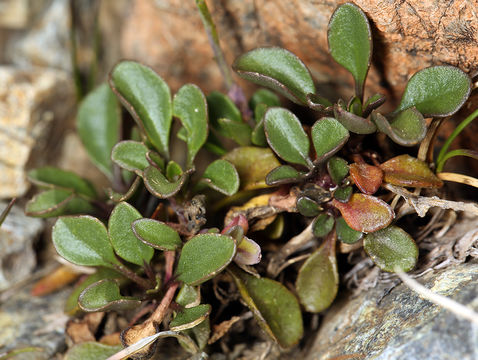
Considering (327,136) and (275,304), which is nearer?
(327,136)

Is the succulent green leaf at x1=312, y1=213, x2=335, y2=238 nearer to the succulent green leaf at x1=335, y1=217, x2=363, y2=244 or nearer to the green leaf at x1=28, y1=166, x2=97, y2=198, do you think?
the succulent green leaf at x1=335, y1=217, x2=363, y2=244

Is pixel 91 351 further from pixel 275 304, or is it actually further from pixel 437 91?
pixel 437 91

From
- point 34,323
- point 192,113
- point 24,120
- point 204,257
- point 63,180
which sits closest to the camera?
point 204,257

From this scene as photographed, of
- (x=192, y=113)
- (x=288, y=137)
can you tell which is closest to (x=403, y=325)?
(x=288, y=137)

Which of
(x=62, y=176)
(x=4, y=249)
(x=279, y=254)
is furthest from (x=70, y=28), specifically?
(x=279, y=254)

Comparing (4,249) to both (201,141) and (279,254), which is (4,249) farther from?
(279,254)
